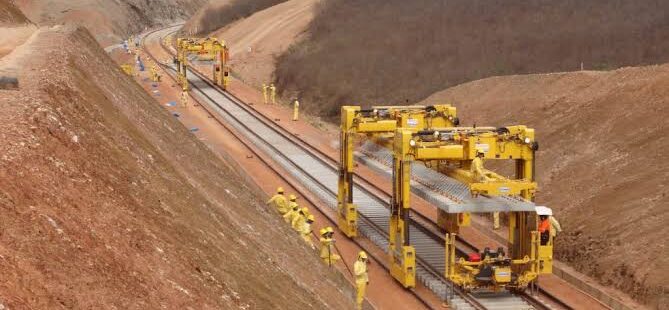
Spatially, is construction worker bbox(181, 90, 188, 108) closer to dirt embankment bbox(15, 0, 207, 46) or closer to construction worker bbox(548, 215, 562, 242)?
construction worker bbox(548, 215, 562, 242)

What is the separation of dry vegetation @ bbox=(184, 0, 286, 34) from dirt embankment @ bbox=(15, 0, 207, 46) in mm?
9153

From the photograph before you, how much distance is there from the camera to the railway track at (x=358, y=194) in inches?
869

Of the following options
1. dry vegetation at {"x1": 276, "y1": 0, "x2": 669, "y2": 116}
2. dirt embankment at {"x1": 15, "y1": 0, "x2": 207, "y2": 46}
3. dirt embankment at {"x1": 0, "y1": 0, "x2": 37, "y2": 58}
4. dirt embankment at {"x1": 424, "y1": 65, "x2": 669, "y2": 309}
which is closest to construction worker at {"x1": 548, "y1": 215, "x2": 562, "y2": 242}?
dirt embankment at {"x1": 424, "y1": 65, "x2": 669, "y2": 309}

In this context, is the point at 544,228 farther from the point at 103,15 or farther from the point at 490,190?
the point at 103,15

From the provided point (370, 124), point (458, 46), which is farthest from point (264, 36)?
point (370, 124)

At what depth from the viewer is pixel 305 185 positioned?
121 feet

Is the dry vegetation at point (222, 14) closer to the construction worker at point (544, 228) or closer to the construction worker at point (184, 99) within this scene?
the construction worker at point (184, 99)

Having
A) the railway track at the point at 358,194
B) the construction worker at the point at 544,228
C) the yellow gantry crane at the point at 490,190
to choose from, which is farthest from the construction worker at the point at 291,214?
the construction worker at the point at 544,228

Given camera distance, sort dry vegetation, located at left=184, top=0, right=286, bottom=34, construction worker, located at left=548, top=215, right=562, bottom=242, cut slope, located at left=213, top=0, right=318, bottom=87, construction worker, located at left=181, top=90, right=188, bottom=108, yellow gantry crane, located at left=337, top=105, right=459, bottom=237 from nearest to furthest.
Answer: construction worker, located at left=548, top=215, right=562, bottom=242 → yellow gantry crane, located at left=337, top=105, right=459, bottom=237 → construction worker, located at left=181, top=90, right=188, bottom=108 → cut slope, located at left=213, top=0, right=318, bottom=87 → dry vegetation, located at left=184, top=0, right=286, bottom=34

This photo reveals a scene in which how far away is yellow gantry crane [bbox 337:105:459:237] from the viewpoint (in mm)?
27047

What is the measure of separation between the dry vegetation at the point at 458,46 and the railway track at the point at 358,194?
642 centimetres

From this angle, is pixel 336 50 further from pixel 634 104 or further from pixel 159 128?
pixel 159 128

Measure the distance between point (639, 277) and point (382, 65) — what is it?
132ft

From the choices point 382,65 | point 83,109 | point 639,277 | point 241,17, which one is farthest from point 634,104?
point 241,17
